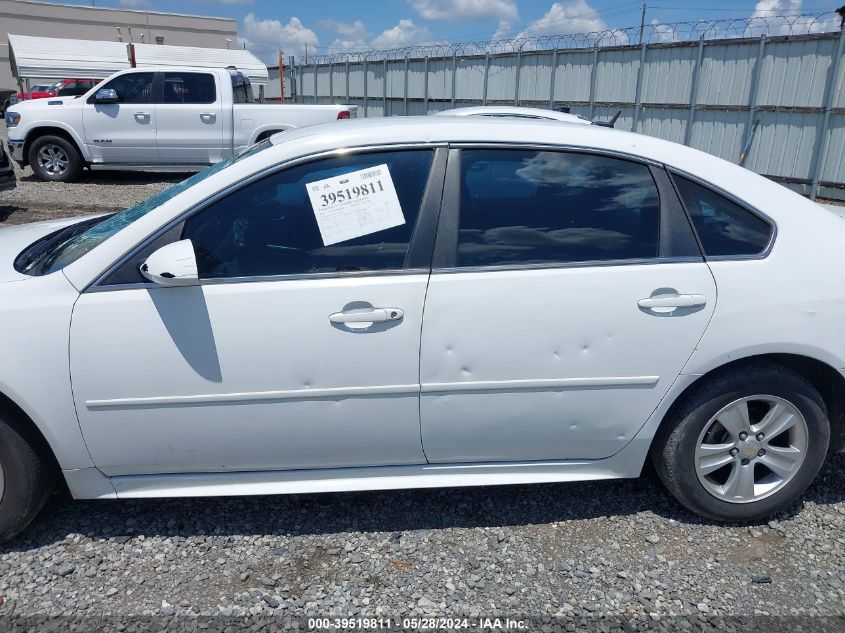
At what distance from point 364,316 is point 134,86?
37.5 ft

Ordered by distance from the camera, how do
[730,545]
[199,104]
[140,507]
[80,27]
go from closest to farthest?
[730,545] → [140,507] → [199,104] → [80,27]

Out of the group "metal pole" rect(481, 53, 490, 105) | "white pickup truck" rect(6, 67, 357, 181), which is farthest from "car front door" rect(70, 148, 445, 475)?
"metal pole" rect(481, 53, 490, 105)

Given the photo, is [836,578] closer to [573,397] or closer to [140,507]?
[573,397]

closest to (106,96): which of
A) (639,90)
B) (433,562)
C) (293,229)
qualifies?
(639,90)

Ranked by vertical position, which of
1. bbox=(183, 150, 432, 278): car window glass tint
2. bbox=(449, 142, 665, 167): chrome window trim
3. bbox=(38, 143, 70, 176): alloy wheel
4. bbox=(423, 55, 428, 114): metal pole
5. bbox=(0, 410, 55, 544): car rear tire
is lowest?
bbox=(38, 143, 70, 176): alloy wheel

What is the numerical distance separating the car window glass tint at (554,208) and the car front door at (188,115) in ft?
34.5

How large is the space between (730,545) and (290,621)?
1.89 m

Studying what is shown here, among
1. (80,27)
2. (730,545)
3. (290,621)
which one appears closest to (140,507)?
(290,621)

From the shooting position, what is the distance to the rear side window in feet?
9.34

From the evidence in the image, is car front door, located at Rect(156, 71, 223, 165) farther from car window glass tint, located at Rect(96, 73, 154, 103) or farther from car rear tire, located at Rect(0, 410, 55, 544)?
car rear tire, located at Rect(0, 410, 55, 544)

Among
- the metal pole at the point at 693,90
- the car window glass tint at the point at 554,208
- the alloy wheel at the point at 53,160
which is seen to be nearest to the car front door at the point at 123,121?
the alloy wheel at the point at 53,160

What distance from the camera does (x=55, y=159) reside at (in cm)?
1236

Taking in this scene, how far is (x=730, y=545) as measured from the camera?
9.82ft

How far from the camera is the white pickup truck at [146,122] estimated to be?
39.1 feet
